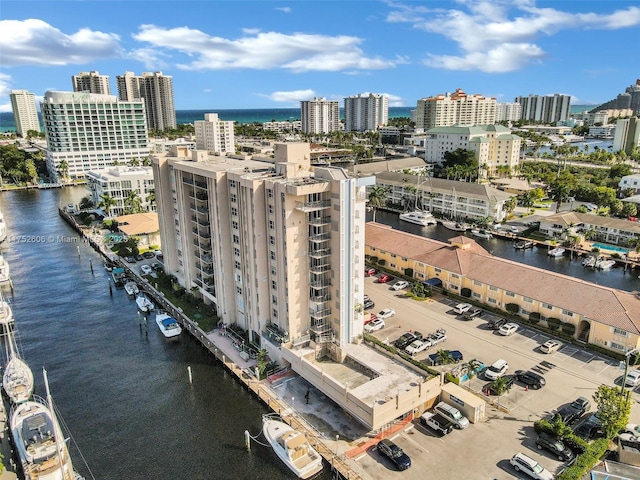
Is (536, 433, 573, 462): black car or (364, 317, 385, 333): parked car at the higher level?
(364, 317, 385, 333): parked car

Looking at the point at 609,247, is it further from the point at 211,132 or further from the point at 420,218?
the point at 211,132

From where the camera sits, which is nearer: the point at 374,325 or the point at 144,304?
the point at 374,325

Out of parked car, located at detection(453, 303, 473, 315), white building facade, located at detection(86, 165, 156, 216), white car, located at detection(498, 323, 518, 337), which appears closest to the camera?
white car, located at detection(498, 323, 518, 337)

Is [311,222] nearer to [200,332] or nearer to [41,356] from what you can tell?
[200,332]

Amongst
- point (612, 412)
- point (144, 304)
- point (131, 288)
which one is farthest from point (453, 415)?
point (131, 288)

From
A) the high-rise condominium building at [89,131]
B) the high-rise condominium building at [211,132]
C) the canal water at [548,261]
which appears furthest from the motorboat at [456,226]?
the high-rise condominium building at [89,131]

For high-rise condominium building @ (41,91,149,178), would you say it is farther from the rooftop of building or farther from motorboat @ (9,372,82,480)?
motorboat @ (9,372,82,480)

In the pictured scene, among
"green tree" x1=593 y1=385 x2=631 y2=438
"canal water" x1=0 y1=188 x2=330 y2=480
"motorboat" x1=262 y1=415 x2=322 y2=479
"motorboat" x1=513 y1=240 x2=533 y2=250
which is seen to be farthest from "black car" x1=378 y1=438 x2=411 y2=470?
"motorboat" x1=513 y1=240 x2=533 y2=250
